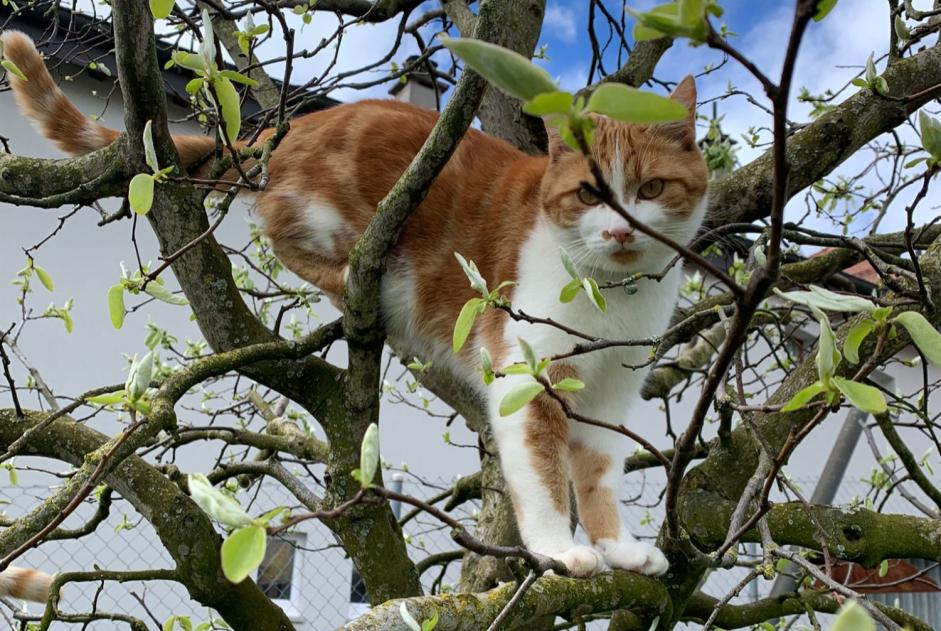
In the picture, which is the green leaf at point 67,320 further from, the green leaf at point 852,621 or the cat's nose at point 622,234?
the green leaf at point 852,621

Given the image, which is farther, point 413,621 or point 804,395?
point 413,621

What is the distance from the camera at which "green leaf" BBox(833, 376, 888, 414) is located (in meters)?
0.62

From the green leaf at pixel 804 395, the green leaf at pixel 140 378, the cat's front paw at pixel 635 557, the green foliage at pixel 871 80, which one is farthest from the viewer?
the cat's front paw at pixel 635 557

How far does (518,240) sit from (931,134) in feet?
4.01

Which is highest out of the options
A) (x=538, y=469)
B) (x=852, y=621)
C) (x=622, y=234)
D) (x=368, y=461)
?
(x=622, y=234)

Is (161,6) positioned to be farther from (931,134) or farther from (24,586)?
(24,586)

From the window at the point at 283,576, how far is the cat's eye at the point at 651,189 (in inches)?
136

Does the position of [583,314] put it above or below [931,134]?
above

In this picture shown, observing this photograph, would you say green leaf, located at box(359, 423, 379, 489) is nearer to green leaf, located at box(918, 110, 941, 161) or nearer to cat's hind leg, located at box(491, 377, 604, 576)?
green leaf, located at box(918, 110, 941, 161)

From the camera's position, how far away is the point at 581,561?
1510 millimetres

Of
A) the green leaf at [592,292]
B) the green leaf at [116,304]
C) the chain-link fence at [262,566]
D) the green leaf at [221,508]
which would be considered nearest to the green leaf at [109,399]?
the green leaf at [116,304]

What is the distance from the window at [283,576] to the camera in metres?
4.69

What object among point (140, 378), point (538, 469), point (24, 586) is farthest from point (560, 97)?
point (24, 586)

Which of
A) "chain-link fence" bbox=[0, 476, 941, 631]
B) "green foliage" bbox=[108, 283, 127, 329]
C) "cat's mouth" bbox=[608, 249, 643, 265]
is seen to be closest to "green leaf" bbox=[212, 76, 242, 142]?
"green foliage" bbox=[108, 283, 127, 329]
